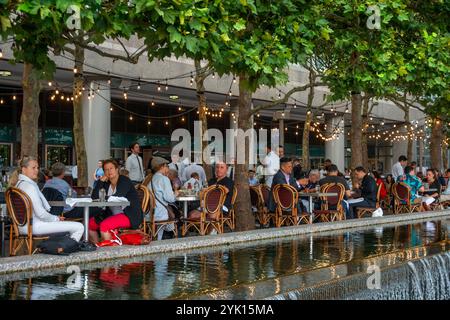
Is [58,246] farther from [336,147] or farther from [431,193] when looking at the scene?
[336,147]

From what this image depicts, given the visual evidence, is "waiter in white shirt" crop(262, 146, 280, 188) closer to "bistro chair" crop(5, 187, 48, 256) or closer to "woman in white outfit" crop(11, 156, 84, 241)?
"woman in white outfit" crop(11, 156, 84, 241)

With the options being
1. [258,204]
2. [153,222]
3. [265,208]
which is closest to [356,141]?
[258,204]

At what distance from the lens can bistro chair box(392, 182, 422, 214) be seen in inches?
669

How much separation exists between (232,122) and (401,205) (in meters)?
14.3

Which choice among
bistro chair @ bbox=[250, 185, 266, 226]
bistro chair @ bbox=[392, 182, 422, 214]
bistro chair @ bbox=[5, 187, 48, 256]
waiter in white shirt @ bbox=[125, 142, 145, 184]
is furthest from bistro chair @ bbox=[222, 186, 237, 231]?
bistro chair @ bbox=[392, 182, 422, 214]

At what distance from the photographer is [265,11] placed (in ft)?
29.1

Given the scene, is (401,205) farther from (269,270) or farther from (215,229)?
(269,270)

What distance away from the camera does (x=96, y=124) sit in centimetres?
2206

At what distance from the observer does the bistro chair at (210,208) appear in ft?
38.5

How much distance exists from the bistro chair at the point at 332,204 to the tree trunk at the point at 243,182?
1879 mm

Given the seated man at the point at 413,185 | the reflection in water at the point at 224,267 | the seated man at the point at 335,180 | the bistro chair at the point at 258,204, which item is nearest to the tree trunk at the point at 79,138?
the bistro chair at the point at 258,204

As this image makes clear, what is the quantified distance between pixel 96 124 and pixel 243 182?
33.9 feet

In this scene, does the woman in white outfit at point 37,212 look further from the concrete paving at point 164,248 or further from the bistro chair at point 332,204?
the bistro chair at point 332,204
